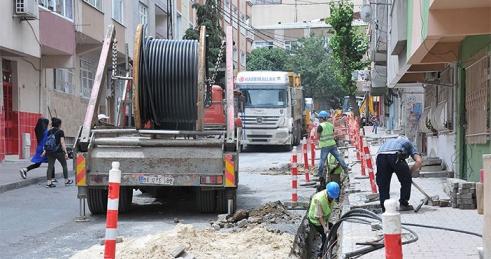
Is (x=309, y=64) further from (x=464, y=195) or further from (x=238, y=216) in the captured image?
(x=238, y=216)

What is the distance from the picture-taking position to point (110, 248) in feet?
16.9

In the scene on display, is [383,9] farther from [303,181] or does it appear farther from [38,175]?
[38,175]

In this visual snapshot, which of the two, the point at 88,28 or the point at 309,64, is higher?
the point at 309,64

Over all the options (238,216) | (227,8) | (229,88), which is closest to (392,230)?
(238,216)

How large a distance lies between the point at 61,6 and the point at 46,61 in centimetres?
196

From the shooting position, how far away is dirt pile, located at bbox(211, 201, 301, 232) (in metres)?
8.84

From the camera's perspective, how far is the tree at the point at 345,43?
31812 mm

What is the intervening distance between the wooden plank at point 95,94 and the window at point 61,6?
427 inches

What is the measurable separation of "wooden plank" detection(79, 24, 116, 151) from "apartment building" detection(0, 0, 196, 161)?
822cm

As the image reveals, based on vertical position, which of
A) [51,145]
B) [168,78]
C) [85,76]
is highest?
[85,76]

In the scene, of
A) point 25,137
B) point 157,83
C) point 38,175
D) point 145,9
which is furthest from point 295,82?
point 157,83

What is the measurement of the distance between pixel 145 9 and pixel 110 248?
28.7 meters

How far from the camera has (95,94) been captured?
10086 millimetres

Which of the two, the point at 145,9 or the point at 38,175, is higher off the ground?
the point at 145,9
